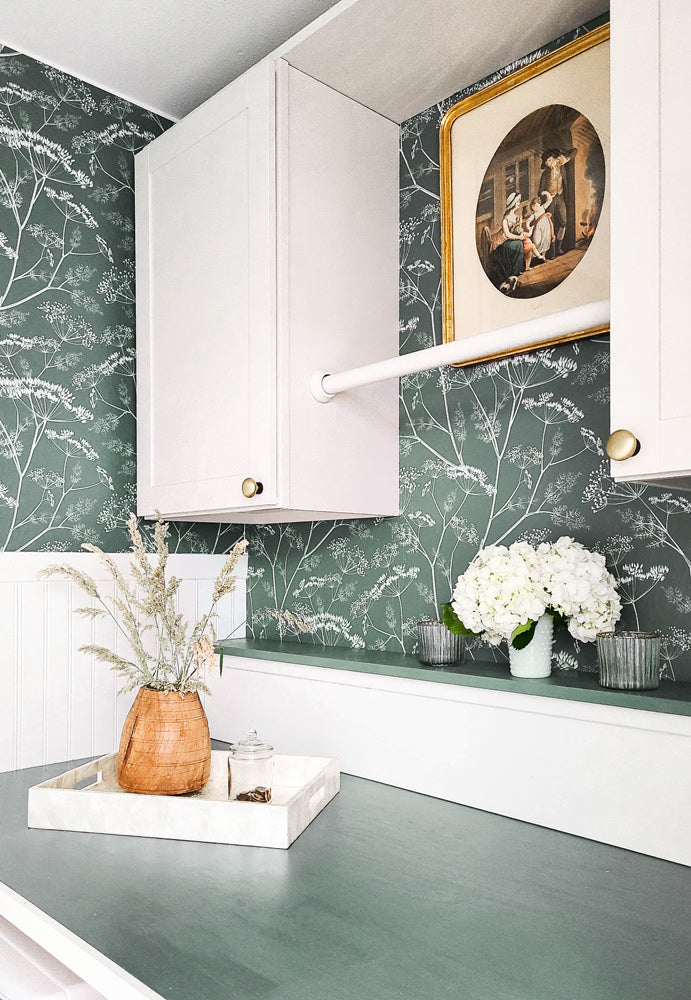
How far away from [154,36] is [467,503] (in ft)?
3.96

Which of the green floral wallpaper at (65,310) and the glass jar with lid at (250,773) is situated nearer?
the glass jar with lid at (250,773)

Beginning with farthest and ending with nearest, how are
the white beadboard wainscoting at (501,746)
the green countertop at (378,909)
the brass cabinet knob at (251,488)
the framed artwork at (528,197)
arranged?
the brass cabinet knob at (251,488), the framed artwork at (528,197), the white beadboard wainscoting at (501,746), the green countertop at (378,909)

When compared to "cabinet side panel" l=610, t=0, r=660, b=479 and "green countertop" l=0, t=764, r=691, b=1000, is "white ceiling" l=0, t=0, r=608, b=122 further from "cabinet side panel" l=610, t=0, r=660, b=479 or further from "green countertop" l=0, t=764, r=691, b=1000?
"green countertop" l=0, t=764, r=691, b=1000

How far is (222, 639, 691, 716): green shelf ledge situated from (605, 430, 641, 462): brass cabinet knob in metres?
0.38

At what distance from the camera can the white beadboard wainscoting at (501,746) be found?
47.4 inches

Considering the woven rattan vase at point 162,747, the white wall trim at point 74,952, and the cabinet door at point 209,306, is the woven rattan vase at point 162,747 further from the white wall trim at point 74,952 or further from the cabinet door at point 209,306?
the cabinet door at point 209,306

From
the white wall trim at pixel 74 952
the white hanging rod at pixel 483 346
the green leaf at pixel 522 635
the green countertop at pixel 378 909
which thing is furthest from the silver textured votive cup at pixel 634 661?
the white wall trim at pixel 74 952

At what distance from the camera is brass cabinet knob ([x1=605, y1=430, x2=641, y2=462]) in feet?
3.48

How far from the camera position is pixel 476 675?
1.45m

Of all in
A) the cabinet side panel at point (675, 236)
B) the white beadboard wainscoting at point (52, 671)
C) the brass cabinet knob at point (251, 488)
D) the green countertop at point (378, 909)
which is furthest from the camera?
the white beadboard wainscoting at point (52, 671)

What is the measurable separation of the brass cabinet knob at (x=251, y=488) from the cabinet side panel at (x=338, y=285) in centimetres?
7

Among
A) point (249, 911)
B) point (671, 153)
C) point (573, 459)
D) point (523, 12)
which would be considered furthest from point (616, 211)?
point (249, 911)

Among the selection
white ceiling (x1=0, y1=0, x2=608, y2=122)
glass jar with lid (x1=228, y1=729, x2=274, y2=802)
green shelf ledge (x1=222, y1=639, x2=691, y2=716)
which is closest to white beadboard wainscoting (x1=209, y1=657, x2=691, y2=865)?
green shelf ledge (x1=222, y1=639, x2=691, y2=716)

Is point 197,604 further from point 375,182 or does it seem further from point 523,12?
point 523,12
